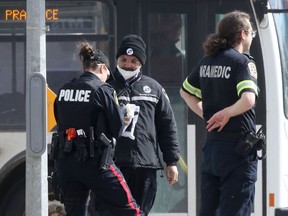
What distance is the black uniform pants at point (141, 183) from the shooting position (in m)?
6.20

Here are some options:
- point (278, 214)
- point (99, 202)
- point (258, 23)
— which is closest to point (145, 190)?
point (99, 202)

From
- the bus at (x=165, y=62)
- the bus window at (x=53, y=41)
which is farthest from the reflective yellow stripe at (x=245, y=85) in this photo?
the bus window at (x=53, y=41)

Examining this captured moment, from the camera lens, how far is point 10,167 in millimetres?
7777

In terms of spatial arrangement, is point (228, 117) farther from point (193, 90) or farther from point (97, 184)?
point (97, 184)

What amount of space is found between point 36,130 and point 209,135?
134 centimetres

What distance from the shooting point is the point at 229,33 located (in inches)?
233

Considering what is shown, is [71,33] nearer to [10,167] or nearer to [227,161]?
[10,167]

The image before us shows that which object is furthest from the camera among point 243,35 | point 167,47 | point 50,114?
point 167,47

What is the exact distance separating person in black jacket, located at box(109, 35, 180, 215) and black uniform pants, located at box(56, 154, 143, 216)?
34 centimetres

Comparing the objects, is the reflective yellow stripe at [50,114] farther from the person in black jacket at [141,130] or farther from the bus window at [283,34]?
the bus window at [283,34]

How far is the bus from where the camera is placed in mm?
7711

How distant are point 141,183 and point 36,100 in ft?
3.34

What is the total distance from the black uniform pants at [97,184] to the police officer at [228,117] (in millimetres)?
601

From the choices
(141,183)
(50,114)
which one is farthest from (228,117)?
(50,114)
